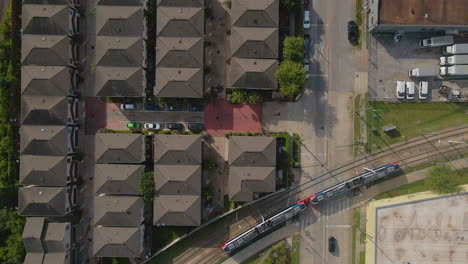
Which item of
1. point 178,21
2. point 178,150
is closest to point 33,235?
point 178,150

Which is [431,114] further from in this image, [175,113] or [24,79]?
[24,79]

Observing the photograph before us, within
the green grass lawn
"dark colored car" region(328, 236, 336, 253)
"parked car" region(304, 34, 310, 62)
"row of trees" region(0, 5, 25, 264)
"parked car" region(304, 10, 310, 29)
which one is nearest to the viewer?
"row of trees" region(0, 5, 25, 264)

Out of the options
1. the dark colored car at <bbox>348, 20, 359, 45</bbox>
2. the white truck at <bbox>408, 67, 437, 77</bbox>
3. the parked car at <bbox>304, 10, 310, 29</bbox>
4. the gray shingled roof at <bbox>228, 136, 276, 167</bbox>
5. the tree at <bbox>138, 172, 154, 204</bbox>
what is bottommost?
the tree at <bbox>138, 172, 154, 204</bbox>

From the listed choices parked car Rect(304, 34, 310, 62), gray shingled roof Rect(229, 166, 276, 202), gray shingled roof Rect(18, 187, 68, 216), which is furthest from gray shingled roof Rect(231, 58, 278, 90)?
gray shingled roof Rect(18, 187, 68, 216)

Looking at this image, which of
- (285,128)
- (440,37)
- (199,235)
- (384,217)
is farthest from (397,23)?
(199,235)

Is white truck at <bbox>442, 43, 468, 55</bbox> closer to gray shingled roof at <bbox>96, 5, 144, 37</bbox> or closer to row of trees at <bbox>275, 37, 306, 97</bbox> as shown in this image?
row of trees at <bbox>275, 37, 306, 97</bbox>

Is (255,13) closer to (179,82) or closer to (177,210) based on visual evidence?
(179,82)
